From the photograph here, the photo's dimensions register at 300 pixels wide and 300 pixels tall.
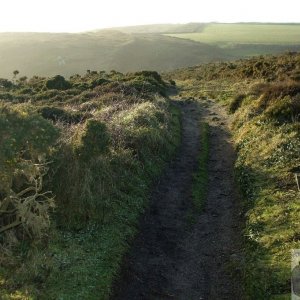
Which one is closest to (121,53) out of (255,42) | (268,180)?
(255,42)

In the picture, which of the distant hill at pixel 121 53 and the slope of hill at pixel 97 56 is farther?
the distant hill at pixel 121 53

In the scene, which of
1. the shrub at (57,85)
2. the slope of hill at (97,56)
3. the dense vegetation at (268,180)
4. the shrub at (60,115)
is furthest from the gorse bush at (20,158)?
the slope of hill at (97,56)

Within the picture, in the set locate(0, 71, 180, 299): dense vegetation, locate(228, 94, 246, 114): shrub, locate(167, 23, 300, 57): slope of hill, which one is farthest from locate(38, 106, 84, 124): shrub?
locate(167, 23, 300, 57): slope of hill

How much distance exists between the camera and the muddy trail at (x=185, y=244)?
37.3 feet

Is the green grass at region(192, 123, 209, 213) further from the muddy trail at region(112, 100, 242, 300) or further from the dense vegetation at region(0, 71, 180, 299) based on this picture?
the dense vegetation at region(0, 71, 180, 299)

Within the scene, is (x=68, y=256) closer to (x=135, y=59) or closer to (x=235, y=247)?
(x=235, y=247)

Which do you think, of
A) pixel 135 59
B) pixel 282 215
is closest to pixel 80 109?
pixel 282 215

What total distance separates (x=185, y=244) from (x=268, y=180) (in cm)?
502

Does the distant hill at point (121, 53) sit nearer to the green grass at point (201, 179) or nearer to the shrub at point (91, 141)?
the green grass at point (201, 179)

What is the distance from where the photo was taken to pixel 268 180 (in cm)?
1695

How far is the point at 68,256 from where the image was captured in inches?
464

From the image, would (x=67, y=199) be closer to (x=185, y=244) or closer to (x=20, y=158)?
(x=20, y=158)

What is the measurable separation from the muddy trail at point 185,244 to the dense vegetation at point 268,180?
0.60 m

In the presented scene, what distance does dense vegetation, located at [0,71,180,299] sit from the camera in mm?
10375
